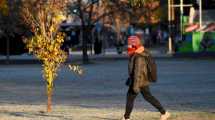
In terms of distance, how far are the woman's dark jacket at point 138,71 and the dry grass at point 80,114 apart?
134 cm

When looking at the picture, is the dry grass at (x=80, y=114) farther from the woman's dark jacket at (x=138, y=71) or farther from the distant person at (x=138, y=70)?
the woman's dark jacket at (x=138, y=71)

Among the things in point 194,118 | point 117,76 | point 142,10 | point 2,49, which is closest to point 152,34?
point 2,49

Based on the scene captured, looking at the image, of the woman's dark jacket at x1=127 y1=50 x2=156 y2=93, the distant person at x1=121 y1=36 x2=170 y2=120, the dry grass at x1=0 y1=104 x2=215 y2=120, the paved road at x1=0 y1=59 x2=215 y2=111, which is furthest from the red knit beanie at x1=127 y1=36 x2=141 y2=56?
the paved road at x1=0 y1=59 x2=215 y2=111

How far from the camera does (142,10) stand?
54906mm

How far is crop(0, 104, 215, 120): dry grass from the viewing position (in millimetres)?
17797

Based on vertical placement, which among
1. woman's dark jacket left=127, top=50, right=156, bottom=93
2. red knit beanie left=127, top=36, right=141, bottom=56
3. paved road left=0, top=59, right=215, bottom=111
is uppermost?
red knit beanie left=127, top=36, right=141, bottom=56

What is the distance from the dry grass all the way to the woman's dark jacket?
134cm

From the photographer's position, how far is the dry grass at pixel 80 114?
17.8m

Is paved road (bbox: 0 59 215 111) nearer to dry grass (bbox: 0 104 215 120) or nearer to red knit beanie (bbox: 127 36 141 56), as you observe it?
dry grass (bbox: 0 104 215 120)

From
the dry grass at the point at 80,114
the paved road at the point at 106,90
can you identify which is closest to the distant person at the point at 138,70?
the dry grass at the point at 80,114

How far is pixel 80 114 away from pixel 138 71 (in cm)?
284

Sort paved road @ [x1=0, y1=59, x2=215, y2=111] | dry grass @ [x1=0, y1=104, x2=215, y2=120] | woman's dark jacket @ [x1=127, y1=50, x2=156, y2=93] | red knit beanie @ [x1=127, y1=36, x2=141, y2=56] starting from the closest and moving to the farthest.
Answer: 1. woman's dark jacket @ [x1=127, y1=50, x2=156, y2=93]
2. red knit beanie @ [x1=127, y1=36, x2=141, y2=56]
3. dry grass @ [x1=0, y1=104, x2=215, y2=120]
4. paved road @ [x1=0, y1=59, x2=215, y2=111]

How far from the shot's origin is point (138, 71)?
54.0 ft

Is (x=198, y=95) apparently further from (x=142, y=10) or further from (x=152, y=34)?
(x=152, y=34)
